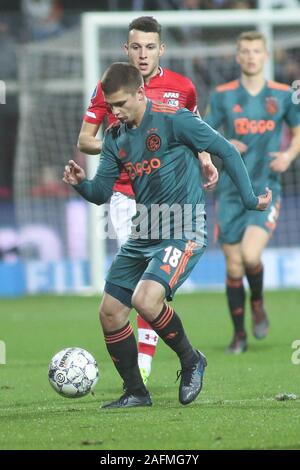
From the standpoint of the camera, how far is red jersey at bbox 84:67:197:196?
7855mm

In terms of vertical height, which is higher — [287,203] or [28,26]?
[28,26]

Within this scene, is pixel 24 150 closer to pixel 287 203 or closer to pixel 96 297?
pixel 96 297

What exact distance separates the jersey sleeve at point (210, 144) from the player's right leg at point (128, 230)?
1262 millimetres

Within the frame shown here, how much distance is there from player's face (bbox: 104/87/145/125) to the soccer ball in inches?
56.5

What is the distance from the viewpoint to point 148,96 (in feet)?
25.4

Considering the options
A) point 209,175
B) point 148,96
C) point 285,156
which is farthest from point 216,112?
point 209,175

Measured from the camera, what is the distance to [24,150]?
16484 millimetres

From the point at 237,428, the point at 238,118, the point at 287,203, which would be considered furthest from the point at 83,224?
the point at 237,428

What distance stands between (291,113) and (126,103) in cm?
384

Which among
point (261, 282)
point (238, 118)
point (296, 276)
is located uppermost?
point (238, 118)

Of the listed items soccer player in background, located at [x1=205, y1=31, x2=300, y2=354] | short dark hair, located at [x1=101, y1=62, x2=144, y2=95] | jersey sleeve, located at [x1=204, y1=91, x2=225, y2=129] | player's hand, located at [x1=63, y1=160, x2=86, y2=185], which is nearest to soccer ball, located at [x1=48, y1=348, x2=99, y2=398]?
player's hand, located at [x1=63, y1=160, x2=86, y2=185]

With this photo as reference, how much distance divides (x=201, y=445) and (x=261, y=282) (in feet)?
15.3
